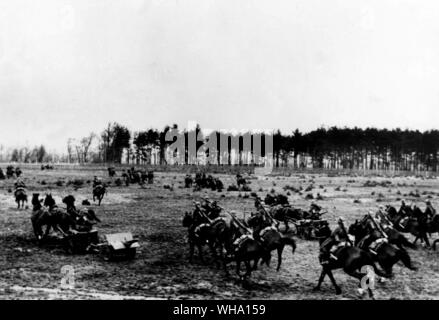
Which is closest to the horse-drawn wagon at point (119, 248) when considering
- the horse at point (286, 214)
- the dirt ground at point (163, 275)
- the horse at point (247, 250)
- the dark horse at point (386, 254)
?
the dirt ground at point (163, 275)

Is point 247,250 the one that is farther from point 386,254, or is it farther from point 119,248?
point 119,248

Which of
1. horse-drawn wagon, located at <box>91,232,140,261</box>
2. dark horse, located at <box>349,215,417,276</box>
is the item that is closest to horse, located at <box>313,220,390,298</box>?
dark horse, located at <box>349,215,417,276</box>

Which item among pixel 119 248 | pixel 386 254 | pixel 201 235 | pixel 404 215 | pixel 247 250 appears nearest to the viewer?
pixel 386 254

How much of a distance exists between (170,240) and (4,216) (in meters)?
9.90

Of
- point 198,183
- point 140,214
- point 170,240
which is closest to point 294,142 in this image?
point 198,183

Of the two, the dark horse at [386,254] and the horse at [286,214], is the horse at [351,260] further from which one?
the horse at [286,214]

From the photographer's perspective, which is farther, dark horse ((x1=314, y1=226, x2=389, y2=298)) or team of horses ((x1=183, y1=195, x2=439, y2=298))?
team of horses ((x1=183, y1=195, x2=439, y2=298))

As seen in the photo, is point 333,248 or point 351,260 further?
point 333,248

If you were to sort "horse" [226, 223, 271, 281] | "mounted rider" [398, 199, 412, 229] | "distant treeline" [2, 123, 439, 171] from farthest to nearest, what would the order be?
"distant treeline" [2, 123, 439, 171] → "mounted rider" [398, 199, 412, 229] → "horse" [226, 223, 271, 281]

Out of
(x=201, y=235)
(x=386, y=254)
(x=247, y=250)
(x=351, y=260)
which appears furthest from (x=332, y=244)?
(x=201, y=235)

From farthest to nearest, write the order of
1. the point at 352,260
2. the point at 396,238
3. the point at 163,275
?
the point at 396,238
the point at 163,275
the point at 352,260

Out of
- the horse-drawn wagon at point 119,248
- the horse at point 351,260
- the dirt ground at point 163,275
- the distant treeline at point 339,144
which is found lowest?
the dirt ground at point 163,275

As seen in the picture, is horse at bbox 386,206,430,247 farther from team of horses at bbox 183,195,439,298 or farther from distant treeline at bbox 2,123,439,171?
distant treeline at bbox 2,123,439,171
